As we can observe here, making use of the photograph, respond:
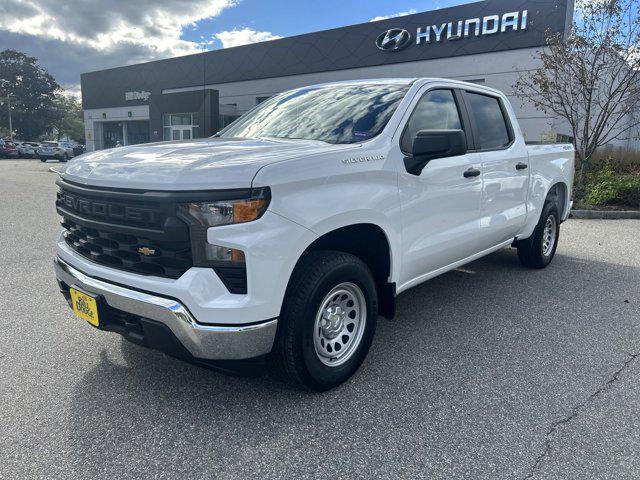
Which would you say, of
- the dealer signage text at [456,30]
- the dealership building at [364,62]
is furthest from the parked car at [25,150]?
the dealer signage text at [456,30]

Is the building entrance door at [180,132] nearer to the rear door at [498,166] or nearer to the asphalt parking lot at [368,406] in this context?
the asphalt parking lot at [368,406]

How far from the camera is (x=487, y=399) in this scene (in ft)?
9.64

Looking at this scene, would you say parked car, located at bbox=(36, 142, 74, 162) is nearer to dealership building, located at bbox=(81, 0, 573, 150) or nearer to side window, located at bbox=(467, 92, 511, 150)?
dealership building, located at bbox=(81, 0, 573, 150)

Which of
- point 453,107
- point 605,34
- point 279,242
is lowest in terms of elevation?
point 279,242

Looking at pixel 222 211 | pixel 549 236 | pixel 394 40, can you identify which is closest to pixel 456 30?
pixel 394 40

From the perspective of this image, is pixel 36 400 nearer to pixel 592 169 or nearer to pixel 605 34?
pixel 605 34

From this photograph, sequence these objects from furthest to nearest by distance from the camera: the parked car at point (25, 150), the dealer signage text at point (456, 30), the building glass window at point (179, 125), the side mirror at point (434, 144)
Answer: the parked car at point (25, 150)
the building glass window at point (179, 125)
the dealer signage text at point (456, 30)
the side mirror at point (434, 144)

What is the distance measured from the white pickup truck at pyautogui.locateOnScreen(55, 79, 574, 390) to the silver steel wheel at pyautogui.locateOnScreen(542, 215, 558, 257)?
220 cm

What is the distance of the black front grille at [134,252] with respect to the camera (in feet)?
8.01

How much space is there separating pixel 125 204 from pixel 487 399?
2366mm

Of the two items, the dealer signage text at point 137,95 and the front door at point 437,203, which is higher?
the dealer signage text at point 137,95

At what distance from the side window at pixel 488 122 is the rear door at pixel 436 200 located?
0.26 metres

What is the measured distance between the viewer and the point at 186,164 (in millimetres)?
2500

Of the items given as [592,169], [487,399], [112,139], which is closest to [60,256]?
[487,399]
